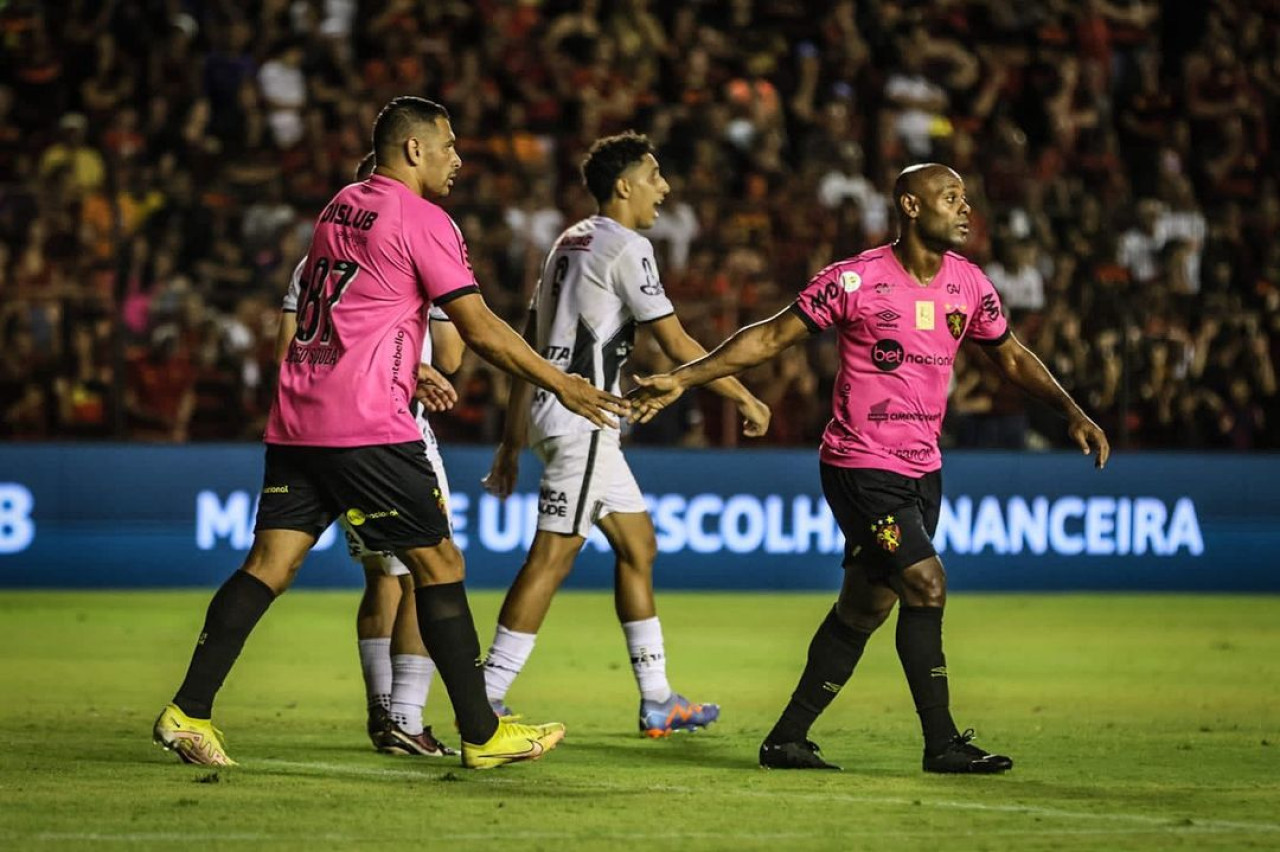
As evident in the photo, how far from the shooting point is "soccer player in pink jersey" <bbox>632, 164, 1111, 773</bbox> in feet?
26.8

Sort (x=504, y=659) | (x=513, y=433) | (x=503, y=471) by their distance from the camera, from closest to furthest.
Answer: (x=504, y=659)
(x=513, y=433)
(x=503, y=471)

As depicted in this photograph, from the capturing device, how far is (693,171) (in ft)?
69.3

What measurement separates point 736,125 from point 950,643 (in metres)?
9.22

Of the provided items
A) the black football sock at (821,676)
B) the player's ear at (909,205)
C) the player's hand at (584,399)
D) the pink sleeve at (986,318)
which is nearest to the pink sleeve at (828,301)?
the player's ear at (909,205)

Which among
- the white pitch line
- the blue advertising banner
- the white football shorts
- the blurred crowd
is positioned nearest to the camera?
the white pitch line

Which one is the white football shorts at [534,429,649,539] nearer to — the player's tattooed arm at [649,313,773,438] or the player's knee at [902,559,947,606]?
the player's tattooed arm at [649,313,773,438]

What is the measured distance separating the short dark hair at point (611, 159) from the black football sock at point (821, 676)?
7.87 feet

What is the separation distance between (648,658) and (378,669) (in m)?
1.36

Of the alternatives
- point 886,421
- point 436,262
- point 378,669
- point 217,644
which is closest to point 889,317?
point 886,421

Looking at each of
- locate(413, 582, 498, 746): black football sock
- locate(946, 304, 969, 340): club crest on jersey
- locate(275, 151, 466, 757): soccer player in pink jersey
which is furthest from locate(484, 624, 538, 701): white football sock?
locate(946, 304, 969, 340): club crest on jersey

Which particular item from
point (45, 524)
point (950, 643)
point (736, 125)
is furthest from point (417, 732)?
point (736, 125)

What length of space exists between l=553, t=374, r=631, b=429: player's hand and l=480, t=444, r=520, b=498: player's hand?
1869mm

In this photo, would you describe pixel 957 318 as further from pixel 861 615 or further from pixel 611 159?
pixel 611 159

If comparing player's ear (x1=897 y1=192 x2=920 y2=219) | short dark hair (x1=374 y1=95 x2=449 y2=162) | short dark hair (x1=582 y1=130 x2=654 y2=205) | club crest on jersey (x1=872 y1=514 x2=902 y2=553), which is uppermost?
short dark hair (x1=582 y1=130 x2=654 y2=205)
